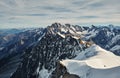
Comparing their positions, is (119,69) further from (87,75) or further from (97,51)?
(97,51)

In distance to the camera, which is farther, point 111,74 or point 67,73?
point 67,73

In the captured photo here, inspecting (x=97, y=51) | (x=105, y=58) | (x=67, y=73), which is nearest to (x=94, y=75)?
(x=67, y=73)

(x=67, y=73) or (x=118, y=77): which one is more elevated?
(x=118, y=77)

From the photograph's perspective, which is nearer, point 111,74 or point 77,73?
point 111,74

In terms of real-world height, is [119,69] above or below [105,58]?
above

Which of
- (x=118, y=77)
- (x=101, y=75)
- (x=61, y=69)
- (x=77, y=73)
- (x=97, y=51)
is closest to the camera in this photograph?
(x=118, y=77)

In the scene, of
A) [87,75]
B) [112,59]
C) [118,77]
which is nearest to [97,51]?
[112,59]

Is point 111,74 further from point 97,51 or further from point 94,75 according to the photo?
point 97,51

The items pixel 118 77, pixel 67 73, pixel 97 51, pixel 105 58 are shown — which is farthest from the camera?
pixel 97 51

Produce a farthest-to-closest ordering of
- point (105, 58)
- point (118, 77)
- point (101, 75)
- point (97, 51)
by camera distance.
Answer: point (97, 51)
point (105, 58)
point (101, 75)
point (118, 77)
